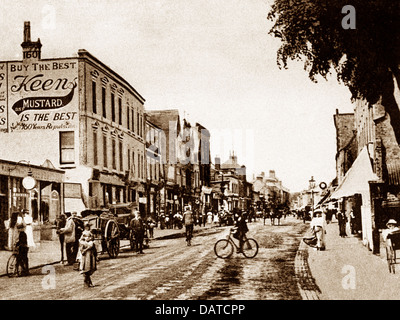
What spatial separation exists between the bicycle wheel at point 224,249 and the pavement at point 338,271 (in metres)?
1.98

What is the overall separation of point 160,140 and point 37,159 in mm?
3550

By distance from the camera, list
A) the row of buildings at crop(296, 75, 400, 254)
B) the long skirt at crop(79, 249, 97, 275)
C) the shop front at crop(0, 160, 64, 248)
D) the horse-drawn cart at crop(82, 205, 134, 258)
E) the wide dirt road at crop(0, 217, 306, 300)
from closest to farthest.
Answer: the wide dirt road at crop(0, 217, 306, 300)
the long skirt at crop(79, 249, 97, 275)
the shop front at crop(0, 160, 64, 248)
the row of buildings at crop(296, 75, 400, 254)
the horse-drawn cart at crop(82, 205, 134, 258)

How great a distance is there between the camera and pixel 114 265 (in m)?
15.9

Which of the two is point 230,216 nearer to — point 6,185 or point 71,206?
point 71,206

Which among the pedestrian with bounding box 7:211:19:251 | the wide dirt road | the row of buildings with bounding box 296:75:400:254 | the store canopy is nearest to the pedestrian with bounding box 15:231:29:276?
the wide dirt road

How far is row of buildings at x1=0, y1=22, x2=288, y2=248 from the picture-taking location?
1315cm

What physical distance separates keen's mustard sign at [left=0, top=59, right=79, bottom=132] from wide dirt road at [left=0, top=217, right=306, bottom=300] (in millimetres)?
3856

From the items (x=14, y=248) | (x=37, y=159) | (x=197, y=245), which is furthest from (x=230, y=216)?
(x=14, y=248)

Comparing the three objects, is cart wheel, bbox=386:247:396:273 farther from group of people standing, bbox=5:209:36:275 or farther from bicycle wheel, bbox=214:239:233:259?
group of people standing, bbox=5:209:36:275

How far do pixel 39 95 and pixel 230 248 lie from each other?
6.95 m

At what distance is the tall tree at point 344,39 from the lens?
10.9 meters

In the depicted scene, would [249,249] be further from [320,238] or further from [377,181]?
[377,181]

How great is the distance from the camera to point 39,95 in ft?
45.2

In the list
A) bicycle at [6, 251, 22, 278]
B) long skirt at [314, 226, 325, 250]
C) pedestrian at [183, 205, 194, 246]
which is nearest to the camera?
bicycle at [6, 251, 22, 278]
